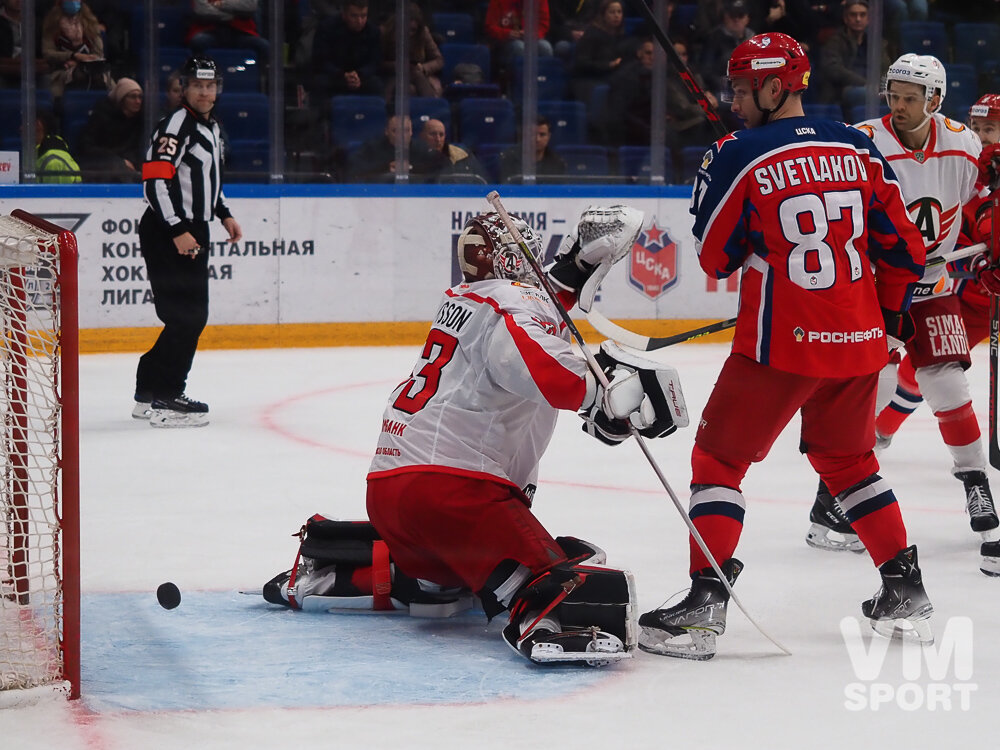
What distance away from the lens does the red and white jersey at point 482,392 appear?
2596 mm

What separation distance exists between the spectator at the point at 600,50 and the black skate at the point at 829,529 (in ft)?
15.7

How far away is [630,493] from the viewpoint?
4.19m

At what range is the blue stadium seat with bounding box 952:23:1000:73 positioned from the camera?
8.70m

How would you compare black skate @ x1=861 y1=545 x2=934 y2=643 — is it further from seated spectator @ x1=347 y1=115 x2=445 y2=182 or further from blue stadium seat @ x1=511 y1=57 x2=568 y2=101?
blue stadium seat @ x1=511 y1=57 x2=568 y2=101

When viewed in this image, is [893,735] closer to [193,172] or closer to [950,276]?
[950,276]

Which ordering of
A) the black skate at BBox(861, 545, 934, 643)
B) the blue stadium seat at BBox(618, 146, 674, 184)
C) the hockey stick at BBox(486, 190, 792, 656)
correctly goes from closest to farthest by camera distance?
the hockey stick at BBox(486, 190, 792, 656) → the black skate at BBox(861, 545, 934, 643) → the blue stadium seat at BBox(618, 146, 674, 184)

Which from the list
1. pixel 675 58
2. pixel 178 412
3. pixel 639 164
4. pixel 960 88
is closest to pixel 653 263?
pixel 639 164

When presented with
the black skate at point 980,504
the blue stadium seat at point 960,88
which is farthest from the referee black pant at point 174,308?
the blue stadium seat at point 960,88

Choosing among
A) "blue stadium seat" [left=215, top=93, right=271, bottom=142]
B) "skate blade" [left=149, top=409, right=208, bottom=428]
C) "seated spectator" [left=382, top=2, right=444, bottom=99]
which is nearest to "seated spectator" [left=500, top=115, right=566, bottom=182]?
"seated spectator" [left=382, top=2, right=444, bottom=99]

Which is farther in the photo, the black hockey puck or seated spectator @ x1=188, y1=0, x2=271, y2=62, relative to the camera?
seated spectator @ x1=188, y1=0, x2=271, y2=62

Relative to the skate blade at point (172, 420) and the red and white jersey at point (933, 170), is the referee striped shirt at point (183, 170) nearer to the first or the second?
the skate blade at point (172, 420)

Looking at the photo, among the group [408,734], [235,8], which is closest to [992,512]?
[408,734]

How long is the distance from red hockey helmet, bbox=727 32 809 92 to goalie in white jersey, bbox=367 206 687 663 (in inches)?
13.4

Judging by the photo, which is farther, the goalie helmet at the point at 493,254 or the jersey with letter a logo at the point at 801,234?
the goalie helmet at the point at 493,254
